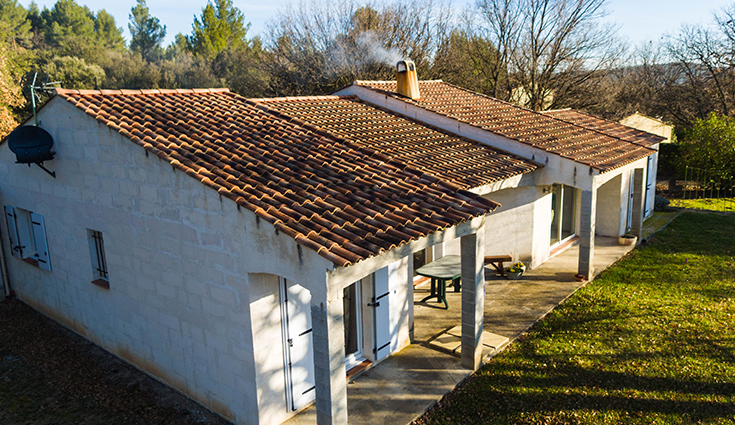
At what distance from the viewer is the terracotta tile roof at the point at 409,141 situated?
1008 cm

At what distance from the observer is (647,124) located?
28.3 m

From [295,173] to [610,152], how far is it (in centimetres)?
928

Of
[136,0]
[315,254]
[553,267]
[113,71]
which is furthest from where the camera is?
[136,0]

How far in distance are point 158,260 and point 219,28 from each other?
173ft

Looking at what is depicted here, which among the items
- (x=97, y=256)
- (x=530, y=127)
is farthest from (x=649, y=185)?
(x=97, y=256)

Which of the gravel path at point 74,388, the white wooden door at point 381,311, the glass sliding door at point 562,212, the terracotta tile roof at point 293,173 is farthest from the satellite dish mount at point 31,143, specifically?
the glass sliding door at point 562,212

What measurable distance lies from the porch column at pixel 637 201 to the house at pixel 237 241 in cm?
915

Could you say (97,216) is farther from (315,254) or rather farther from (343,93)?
(343,93)

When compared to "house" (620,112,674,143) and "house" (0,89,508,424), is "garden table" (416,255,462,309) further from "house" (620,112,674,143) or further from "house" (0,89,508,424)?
"house" (620,112,674,143)

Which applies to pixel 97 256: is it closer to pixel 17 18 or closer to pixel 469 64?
pixel 469 64

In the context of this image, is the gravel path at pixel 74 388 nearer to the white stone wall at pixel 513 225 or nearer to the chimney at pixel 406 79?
the white stone wall at pixel 513 225

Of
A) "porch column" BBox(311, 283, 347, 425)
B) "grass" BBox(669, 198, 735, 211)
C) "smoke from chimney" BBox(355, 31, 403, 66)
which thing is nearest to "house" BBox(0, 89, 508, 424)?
"porch column" BBox(311, 283, 347, 425)

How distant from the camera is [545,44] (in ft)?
94.2

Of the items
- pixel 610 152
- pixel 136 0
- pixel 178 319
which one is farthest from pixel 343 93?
pixel 136 0
